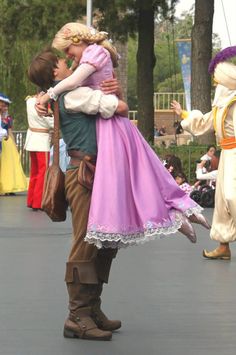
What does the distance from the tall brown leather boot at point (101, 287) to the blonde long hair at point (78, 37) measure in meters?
1.15

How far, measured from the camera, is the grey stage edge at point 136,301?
7.53 meters

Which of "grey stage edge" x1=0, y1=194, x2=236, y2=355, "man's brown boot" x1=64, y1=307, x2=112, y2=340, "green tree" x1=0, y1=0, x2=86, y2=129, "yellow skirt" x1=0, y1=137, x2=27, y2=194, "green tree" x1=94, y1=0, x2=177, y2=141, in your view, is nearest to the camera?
"grey stage edge" x1=0, y1=194, x2=236, y2=355

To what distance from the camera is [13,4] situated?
30.3 metres

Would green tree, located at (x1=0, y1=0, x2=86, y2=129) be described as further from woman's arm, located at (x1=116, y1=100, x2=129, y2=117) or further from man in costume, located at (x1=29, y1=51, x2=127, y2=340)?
woman's arm, located at (x1=116, y1=100, x2=129, y2=117)

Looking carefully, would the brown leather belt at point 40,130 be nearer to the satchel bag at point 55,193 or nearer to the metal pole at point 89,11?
the metal pole at point 89,11

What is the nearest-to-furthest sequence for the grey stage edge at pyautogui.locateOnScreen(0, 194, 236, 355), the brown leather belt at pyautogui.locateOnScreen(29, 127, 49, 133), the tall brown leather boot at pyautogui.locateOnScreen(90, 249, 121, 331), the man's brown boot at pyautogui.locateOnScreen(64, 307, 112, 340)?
1. the grey stage edge at pyautogui.locateOnScreen(0, 194, 236, 355)
2. the man's brown boot at pyautogui.locateOnScreen(64, 307, 112, 340)
3. the tall brown leather boot at pyautogui.locateOnScreen(90, 249, 121, 331)
4. the brown leather belt at pyautogui.locateOnScreen(29, 127, 49, 133)

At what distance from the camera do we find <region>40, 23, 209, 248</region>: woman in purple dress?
7.45m

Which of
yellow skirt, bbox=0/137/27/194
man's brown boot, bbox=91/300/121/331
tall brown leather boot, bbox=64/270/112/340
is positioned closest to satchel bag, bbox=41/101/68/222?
tall brown leather boot, bbox=64/270/112/340

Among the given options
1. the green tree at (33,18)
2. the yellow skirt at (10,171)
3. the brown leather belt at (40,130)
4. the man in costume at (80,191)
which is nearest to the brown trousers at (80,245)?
Answer: the man in costume at (80,191)

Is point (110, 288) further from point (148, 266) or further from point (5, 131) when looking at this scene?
point (5, 131)

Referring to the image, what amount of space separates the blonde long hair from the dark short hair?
0.08 meters

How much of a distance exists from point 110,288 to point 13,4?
69.3ft

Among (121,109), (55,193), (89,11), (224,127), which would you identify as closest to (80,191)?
(55,193)

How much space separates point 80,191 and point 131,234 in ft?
1.30
